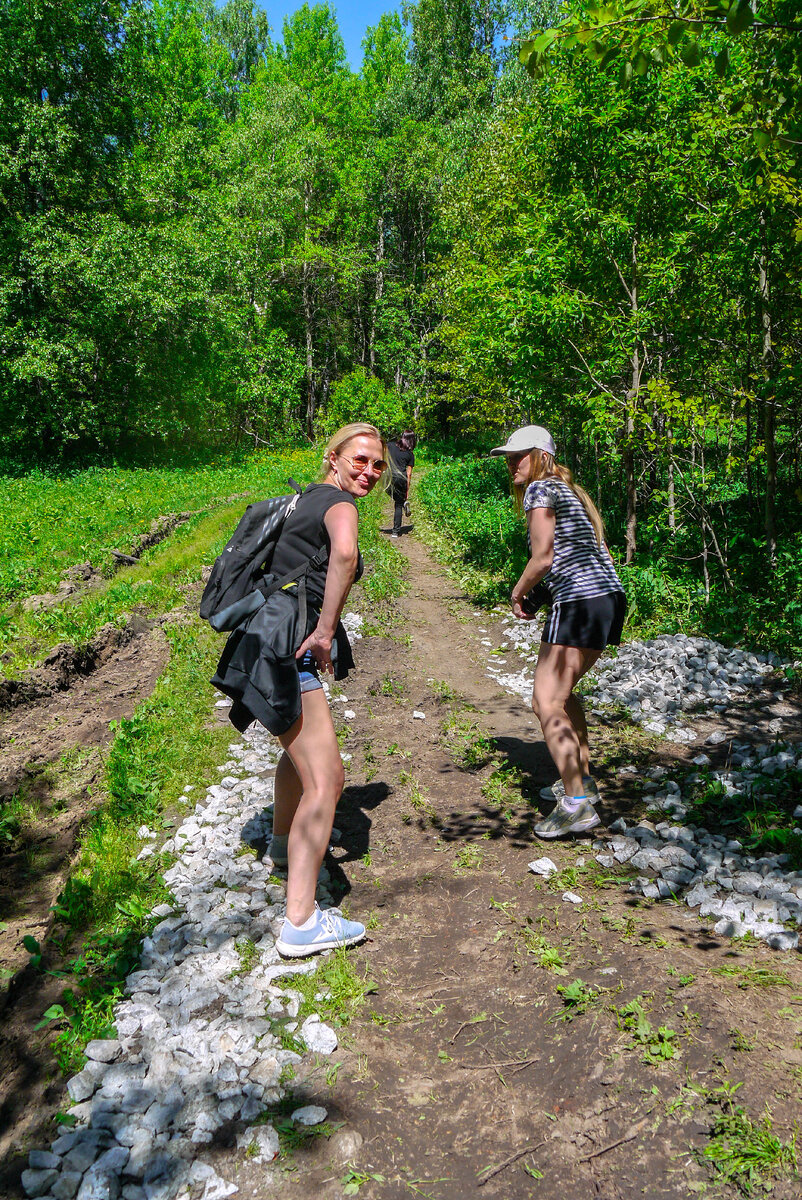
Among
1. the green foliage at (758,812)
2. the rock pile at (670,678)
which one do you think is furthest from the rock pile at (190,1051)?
the rock pile at (670,678)

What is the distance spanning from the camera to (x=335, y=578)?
10.6 feet

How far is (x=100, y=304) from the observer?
23891 millimetres

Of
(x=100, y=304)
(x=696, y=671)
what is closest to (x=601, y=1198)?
(x=696, y=671)

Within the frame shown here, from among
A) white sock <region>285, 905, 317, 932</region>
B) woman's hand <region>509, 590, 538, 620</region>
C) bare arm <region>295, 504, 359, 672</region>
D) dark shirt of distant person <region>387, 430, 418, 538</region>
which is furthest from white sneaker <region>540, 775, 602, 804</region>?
dark shirt of distant person <region>387, 430, 418, 538</region>

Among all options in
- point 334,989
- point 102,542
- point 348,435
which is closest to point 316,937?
point 334,989

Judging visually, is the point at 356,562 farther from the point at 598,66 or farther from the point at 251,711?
the point at 598,66

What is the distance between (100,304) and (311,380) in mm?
15180

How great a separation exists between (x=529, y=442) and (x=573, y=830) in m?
2.28

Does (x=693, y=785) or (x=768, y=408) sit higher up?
(x=768, y=408)

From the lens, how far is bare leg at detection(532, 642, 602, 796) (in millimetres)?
4277

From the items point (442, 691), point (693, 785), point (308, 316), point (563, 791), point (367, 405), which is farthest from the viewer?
point (308, 316)

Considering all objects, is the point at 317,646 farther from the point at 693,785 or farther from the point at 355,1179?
the point at 693,785

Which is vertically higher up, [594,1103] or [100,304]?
[100,304]

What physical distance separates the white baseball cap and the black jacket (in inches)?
67.5
